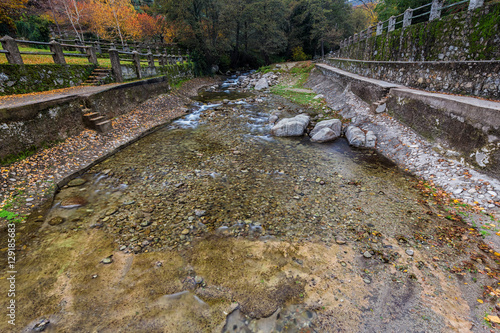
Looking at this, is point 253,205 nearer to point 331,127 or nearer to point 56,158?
point 331,127

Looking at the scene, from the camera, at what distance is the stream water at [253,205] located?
433cm

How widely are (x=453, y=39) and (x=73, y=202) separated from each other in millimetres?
15545

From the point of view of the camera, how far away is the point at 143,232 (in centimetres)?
525

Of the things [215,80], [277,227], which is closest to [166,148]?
[277,227]

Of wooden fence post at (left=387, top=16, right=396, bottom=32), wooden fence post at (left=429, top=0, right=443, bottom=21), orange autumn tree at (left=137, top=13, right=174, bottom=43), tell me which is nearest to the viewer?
wooden fence post at (left=429, top=0, right=443, bottom=21)

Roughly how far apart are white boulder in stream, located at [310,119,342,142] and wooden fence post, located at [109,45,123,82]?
13802mm

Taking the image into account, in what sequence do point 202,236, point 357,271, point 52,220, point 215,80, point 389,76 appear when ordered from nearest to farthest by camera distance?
point 357,271 < point 202,236 < point 52,220 < point 389,76 < point 215,80

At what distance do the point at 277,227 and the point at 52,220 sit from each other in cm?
577

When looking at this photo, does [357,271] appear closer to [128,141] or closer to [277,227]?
[277,227]

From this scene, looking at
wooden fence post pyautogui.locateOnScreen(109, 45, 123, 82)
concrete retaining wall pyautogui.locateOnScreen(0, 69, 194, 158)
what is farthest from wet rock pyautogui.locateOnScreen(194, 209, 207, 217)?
wooden fence post pyautogui.locateOnScreen(109, 45, 123, 82)

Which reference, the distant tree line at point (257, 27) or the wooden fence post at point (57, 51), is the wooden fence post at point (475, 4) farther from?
the distant tree line at point (257, 27)

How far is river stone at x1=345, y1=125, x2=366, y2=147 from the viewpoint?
9.86 meters

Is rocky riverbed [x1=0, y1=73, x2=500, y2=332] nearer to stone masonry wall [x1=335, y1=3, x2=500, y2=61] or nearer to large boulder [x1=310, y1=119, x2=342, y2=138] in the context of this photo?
large boulder [x1=310, y1=119, x2=342, y2=138]

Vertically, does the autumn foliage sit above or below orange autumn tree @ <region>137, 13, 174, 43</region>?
below
